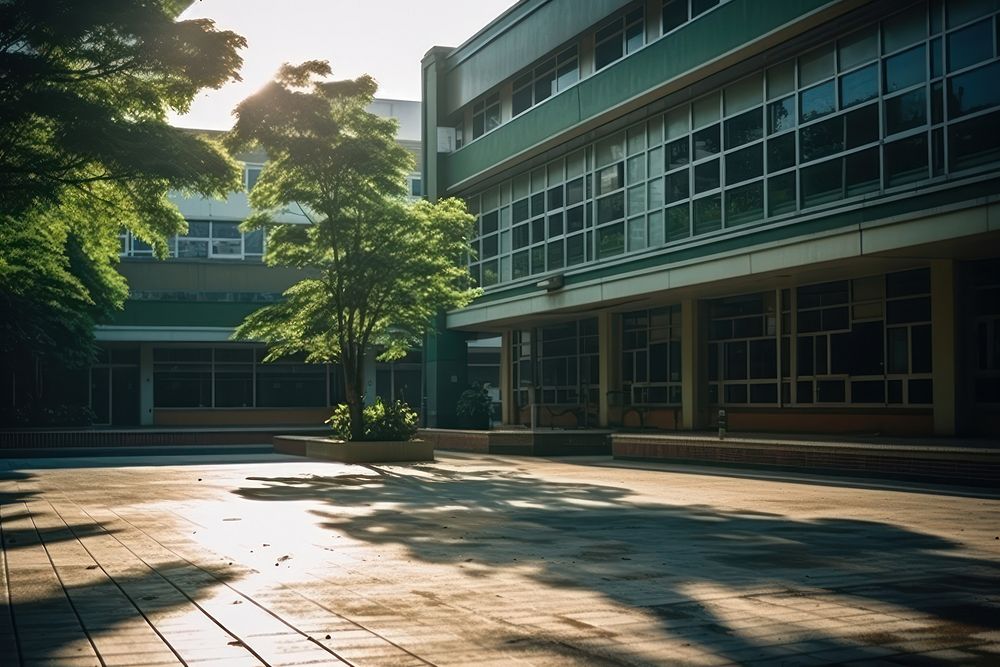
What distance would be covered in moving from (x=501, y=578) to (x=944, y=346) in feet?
53.8

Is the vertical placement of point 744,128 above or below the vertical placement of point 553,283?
above

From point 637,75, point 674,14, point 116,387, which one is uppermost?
point 674,14

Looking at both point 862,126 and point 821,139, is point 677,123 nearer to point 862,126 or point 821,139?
point 821,139

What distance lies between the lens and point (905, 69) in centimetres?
2195

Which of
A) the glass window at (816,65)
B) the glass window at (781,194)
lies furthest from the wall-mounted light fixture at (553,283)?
the glass window at (816,65)

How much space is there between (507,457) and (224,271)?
26295 millimetres

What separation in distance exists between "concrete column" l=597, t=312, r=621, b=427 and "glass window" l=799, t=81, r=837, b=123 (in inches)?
498

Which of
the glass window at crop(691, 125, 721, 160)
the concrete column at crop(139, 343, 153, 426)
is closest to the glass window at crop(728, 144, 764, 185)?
the glass window at crop(691, 125, 721, 160)

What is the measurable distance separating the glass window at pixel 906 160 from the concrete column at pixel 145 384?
3707 cm

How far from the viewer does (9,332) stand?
38.2 m

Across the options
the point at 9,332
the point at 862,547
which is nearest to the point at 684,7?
the point at 862,547

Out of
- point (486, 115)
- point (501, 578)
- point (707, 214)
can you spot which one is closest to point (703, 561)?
point (501, 578)

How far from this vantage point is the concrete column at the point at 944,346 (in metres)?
22.4

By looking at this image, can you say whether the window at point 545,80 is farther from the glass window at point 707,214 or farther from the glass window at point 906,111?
the glass window at point 906,111
